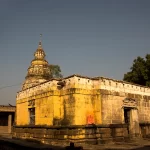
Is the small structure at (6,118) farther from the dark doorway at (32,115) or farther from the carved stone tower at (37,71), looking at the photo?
the dark doorway at (32,115)

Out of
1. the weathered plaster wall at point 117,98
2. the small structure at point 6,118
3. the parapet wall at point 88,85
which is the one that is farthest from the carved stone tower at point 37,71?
the weathered plaster wall at point 117,98

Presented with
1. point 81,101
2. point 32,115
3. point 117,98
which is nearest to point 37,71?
point 32,115

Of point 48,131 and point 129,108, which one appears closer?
point 48,131

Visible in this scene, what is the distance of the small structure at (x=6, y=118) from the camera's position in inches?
1332

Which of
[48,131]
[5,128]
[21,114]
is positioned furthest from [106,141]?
[5,128]

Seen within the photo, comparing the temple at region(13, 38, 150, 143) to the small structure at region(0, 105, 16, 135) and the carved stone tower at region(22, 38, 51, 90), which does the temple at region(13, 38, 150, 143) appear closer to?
the small structure at region(0, 105, 16, 135)

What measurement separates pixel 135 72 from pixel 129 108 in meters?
14.3

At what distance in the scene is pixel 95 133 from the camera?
51.7ft

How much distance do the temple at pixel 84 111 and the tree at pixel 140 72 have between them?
11121 millimetres

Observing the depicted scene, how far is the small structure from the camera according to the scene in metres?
33.8

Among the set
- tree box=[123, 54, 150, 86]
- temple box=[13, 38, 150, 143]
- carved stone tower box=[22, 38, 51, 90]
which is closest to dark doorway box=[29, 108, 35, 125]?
temple box=[13, 38, 150, 143]

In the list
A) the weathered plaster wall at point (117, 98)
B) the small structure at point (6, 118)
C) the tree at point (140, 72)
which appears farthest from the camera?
the small structure at point (6, 118)

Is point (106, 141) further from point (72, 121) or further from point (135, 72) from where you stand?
point (135, 72)

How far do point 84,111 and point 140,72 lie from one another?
19.1 meters
